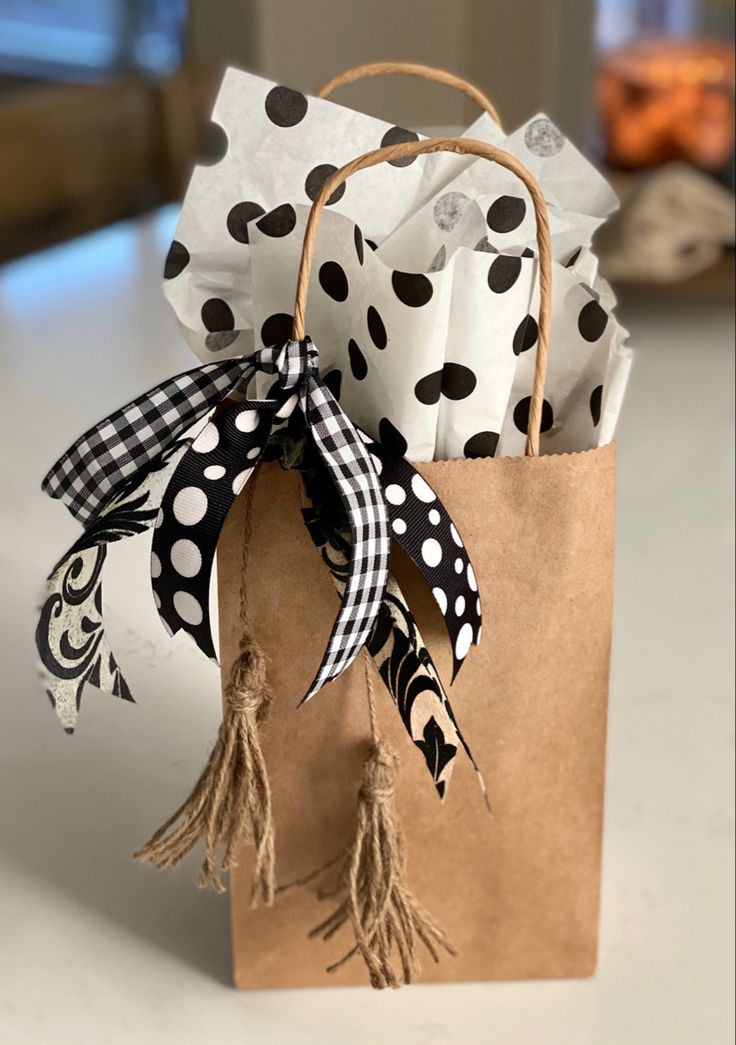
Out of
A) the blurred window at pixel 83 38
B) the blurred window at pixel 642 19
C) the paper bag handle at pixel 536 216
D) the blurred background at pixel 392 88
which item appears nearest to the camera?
the paper bag handle at pixel 536 216

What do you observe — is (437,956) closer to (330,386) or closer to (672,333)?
(330,386)

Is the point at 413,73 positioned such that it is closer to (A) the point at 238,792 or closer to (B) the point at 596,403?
(B) the point at 596,403

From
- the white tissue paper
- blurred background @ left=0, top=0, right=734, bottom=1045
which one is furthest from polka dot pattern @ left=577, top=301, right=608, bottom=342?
blurred background @ left=0, top=0, right=734, bottom=1045

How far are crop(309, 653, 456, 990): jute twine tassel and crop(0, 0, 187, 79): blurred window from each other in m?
2.92

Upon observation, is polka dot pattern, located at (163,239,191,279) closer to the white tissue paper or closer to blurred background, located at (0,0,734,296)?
the white tissue paper

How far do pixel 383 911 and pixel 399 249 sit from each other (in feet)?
0.86

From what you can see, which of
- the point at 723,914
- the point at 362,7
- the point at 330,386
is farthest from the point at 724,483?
the point at 362,7

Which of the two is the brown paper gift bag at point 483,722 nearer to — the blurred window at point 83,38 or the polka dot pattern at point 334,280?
the polka dot pattern at point 334,280

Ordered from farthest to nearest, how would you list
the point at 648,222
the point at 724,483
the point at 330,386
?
the point at 648,222 < the point at 724,483 < the point at 330,386

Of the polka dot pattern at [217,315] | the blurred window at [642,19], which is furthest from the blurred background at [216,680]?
the blurred window at [642,19]

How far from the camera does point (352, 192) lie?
19.3 inches

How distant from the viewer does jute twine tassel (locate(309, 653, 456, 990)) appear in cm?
46

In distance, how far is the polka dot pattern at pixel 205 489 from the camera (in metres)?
0.41

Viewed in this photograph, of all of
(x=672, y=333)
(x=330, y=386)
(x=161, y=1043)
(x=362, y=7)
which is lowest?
(x=161, y=1043)
